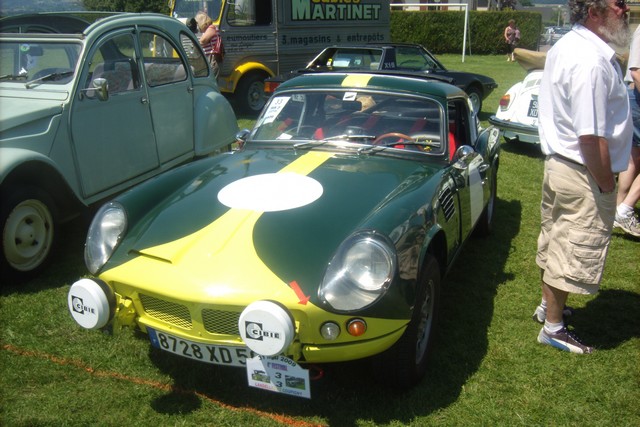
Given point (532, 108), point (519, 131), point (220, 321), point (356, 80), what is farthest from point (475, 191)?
point (532, 108)

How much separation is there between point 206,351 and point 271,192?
0.96 meters

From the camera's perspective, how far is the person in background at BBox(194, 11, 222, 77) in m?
9.89

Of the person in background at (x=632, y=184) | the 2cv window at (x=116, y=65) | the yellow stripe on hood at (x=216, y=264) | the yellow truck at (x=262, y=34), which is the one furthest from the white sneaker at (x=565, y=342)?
the yellow truck at (x=262, y=34)

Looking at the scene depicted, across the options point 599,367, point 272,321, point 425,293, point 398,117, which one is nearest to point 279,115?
point 398,117

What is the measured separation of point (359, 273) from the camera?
2.58m

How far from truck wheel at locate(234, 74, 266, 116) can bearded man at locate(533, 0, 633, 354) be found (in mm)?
8073

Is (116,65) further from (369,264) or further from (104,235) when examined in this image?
(369,264)

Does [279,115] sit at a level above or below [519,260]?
above

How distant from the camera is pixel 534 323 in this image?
147 inches

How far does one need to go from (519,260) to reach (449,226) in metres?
1.61

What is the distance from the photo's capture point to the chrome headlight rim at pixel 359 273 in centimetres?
252

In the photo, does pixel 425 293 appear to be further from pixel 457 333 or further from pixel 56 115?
pixel 56 115

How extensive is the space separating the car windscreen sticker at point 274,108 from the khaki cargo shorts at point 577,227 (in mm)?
1894

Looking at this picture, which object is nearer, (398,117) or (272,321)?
(272,321)
